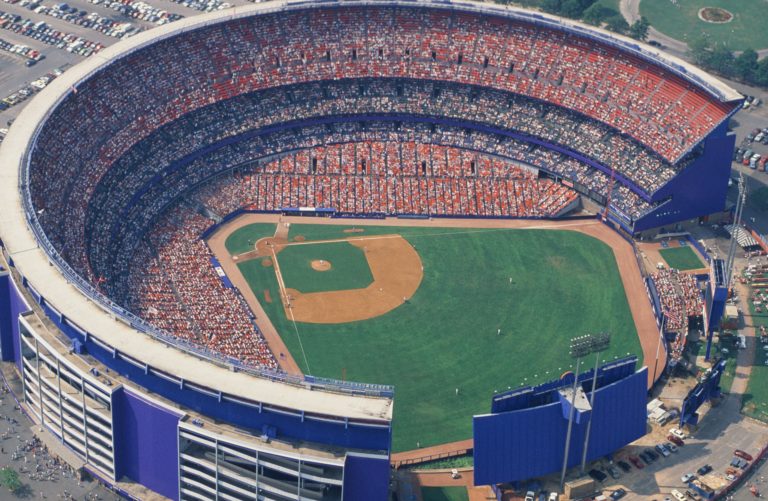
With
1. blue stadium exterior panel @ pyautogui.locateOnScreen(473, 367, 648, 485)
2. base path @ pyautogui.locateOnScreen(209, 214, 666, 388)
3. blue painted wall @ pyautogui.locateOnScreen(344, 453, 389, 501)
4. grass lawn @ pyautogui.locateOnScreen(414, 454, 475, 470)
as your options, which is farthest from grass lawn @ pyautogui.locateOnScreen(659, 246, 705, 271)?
blue painted wall @ pyautogui.locateOnScreen(344, 453, 389, 501)

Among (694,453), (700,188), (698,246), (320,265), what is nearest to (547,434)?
(694,453)

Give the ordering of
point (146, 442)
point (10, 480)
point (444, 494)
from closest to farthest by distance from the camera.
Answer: point (146, 442), point (10, 480), point (444, 494)

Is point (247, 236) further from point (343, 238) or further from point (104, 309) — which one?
point (104, 309)

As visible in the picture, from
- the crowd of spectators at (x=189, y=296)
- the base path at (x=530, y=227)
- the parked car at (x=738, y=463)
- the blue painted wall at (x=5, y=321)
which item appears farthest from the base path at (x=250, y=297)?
the parked car at (x=738, y=463)

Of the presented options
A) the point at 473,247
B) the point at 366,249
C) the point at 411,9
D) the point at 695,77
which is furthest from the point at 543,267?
the point at 411,9

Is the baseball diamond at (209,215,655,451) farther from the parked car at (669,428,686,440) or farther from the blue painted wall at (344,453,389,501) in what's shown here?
the blue painted wall at (344,453,389,501)

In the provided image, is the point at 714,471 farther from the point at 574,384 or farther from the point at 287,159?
the point at 287,159
